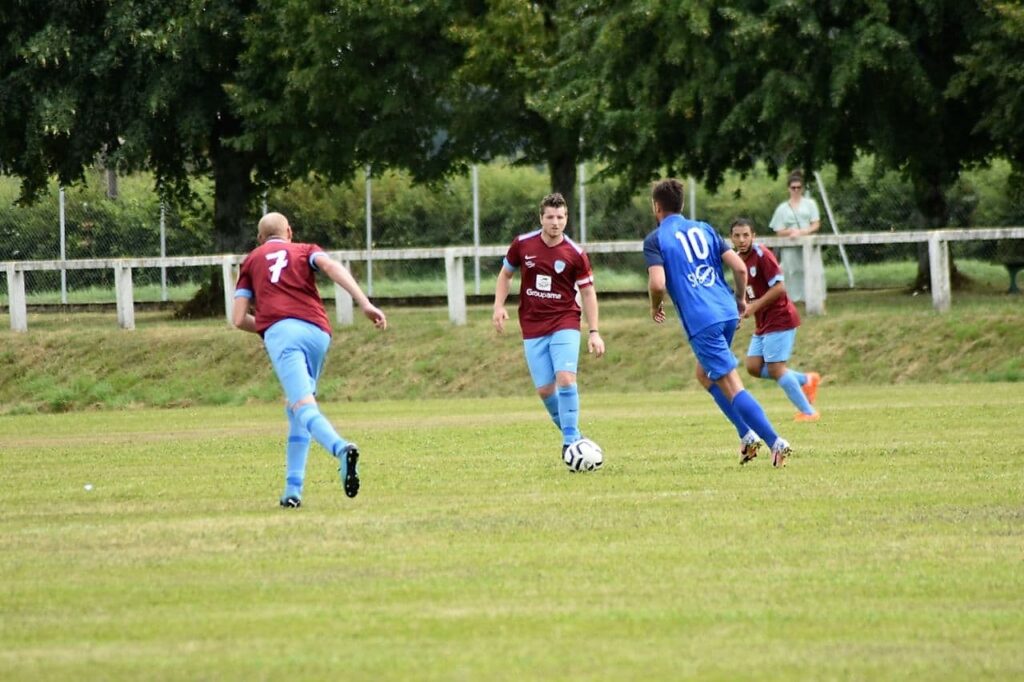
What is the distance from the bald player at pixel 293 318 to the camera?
11.8 m

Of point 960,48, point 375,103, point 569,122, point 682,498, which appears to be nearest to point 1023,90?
point 960,48

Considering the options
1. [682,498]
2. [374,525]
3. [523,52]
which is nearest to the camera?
[374,525]

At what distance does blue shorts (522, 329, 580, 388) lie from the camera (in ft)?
46.9

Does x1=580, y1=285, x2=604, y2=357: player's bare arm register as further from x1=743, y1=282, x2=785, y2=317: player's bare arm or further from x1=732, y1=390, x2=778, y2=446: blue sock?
x1=743, y1=282, x2=785, y2=317: player's bare arm

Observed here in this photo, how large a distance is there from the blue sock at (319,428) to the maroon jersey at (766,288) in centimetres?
623

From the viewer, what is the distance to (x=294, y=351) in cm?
1179

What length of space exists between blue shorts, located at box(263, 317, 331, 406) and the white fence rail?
15219 millimetres

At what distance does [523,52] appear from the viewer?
32688 millimetres

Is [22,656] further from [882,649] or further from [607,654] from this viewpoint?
[882,649]

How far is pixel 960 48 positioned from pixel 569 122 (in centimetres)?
609

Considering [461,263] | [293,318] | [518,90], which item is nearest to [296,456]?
[293,318]

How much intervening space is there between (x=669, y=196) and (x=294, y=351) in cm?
322

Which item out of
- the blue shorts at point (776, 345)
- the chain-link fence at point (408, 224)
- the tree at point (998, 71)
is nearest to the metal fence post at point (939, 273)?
the tree at point (998, 71)

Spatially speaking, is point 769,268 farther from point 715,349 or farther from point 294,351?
point 294,351
